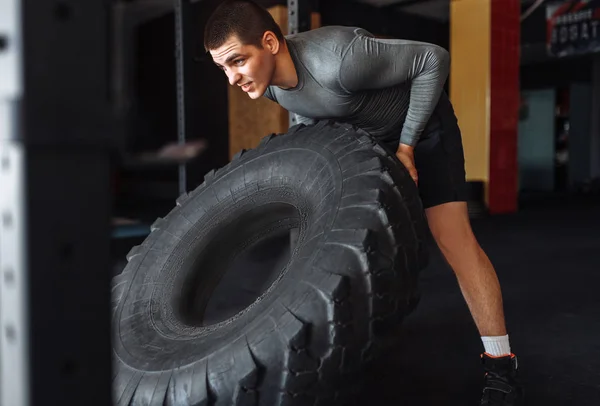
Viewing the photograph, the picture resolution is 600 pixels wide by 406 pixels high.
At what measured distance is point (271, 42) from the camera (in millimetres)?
1175

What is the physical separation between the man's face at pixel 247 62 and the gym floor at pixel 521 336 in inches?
23.2

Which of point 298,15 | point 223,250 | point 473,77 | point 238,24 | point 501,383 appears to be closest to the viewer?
point 238,24

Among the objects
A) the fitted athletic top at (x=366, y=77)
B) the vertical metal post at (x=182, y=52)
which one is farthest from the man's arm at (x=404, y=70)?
A: the vertical metal post at (x=182, y=52)

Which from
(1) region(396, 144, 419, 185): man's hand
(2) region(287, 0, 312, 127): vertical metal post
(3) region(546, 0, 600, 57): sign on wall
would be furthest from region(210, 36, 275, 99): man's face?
(3) region(546, 0, 600, 57): sign on wall

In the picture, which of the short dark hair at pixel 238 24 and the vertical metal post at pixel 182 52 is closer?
the short dark hair at pixel 238 24

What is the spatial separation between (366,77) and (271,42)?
0.21m

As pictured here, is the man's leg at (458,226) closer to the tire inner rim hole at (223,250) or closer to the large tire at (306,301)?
the large tire at (306,301)

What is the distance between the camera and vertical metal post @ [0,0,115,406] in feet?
1.45

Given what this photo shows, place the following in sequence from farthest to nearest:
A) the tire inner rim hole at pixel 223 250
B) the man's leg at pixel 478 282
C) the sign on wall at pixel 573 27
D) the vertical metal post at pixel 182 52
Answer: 1. the sign on wall at pixel 573 27
2. the vertical metal post at pixel 182 52
3. the tire inner rim hole at pixel 223 250
4. the man's leg at pixel 478 282

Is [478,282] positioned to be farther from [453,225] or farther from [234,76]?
[234,76]

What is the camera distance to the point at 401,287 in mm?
970

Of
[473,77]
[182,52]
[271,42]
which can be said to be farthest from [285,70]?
[473,77]

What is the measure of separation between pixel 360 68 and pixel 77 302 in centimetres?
80

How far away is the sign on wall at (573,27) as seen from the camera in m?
5.81
